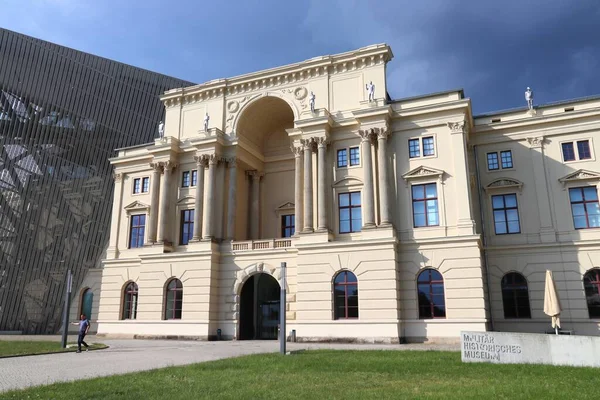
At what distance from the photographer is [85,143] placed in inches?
2023

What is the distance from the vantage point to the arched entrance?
122 ft

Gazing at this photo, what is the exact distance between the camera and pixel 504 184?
3416cm

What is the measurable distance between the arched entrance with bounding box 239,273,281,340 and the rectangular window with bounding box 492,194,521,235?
17.3 metres

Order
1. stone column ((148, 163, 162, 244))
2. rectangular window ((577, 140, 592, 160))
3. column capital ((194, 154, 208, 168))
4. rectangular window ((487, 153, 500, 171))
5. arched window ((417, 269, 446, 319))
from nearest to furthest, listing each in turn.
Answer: arched window ((417, 269, 446, 319)) → rectangular window ((577, 140, 592, 160)) → rectangular window ((487, 153, 500, 171)) → column capital ((194, 154, 208, 168)) → stone column ((148, 163, 162, 244))

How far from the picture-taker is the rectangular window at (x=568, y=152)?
3322 cm

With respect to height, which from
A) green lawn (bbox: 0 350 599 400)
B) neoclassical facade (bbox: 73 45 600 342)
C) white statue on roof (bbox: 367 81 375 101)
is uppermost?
white statue on roof (bbox: 367 81 375 101)

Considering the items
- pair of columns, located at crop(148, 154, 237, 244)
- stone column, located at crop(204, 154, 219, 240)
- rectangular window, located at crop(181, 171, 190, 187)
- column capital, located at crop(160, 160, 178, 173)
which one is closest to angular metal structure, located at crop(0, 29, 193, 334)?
pair of columns, located at crop(148, 154, 237, 244)

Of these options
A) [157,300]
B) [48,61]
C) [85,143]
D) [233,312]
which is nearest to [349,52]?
[233,312]

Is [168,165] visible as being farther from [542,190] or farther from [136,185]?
[542,190]

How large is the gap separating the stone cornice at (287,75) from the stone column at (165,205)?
6.46m

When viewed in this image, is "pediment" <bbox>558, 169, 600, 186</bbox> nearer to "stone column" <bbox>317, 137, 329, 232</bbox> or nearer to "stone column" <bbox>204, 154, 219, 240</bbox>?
"stone column" <bbox>317, 137, 329, 232</bbox>

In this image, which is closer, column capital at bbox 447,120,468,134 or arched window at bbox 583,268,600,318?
arched window at bbox 583,268,600,318

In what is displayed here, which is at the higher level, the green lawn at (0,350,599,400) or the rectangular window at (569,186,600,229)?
the rectangular window at (569,186,600,229)

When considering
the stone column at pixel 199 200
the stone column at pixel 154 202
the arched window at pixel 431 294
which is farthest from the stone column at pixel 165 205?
the arched window at pixel 431 294
